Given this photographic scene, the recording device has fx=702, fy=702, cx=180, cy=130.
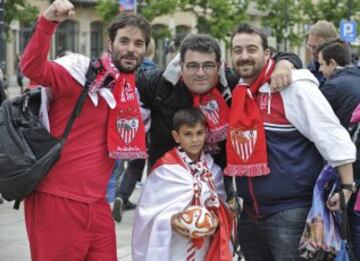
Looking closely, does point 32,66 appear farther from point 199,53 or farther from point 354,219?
point 354,219

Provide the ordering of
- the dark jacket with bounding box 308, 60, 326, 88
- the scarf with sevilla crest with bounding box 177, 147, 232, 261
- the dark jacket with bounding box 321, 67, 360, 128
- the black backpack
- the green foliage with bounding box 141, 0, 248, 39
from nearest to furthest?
the black backpack < the scarf with sevilla crest with bounding box 177, 147, 232, 261 < the dark jacket with bounding box 321, 67, 360, 128 < the dark jacket with bounding box 308, 60, 326, 88 < the green foliage with bounding box 141, 0, 248, 39

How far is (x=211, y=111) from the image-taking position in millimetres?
4082

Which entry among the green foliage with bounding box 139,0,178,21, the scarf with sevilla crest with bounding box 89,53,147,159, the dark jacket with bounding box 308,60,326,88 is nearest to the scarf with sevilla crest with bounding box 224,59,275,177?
the scarf with sevilla crest with bounding box 89,53,147,159

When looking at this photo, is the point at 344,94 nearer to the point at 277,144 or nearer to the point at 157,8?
the point at 277,144

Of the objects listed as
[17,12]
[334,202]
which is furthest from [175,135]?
[17,12]

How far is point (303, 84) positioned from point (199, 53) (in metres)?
0.63

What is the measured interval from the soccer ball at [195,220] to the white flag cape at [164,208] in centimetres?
5

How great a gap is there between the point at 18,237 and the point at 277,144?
4049mm

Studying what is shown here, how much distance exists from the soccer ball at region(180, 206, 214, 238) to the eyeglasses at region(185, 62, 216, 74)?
2.54ft

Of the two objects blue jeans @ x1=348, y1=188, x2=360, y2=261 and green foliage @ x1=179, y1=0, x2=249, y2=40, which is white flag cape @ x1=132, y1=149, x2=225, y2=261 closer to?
blue jeans @ x1=348, y1=188, x2=360, y2=261

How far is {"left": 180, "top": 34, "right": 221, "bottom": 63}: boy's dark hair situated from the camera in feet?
13.1

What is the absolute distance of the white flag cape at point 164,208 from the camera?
12.8 feet

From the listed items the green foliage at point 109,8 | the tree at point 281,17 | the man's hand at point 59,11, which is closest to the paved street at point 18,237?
the man's hand at point 59,11

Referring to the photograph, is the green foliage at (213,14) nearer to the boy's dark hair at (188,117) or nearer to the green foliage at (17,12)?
the green foliage at (17,12)
